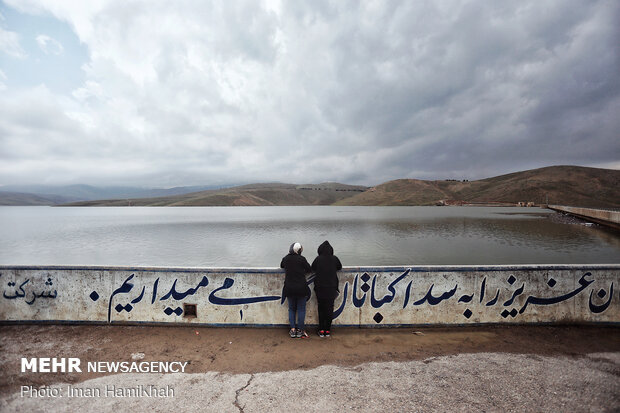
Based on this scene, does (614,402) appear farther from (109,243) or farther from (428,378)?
(109,243)

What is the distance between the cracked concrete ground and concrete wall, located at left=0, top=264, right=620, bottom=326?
1.45m

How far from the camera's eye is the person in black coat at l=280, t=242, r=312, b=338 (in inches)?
233

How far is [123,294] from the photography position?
636 cm

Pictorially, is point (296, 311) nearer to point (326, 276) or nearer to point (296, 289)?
point (296, 289)

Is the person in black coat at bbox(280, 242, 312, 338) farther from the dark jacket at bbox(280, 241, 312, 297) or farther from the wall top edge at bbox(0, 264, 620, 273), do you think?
the wall top edge at bbox(0, 264, 620, 273)

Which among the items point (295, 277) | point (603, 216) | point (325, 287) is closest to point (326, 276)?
point (325, 287)

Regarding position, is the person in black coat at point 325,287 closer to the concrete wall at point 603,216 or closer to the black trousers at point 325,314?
the black trousers at point 325,314

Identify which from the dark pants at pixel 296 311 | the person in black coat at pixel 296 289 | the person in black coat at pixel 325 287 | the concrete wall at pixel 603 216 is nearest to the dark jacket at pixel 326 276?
the person in black coat at pixel 325 287

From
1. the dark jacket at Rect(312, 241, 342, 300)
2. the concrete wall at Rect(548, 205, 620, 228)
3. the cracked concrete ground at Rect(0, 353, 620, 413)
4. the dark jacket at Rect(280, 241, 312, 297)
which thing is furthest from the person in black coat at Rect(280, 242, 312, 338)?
the concrete wall at Rect(548, 205, 620, 228)

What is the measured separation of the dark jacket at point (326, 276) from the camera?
5973mm

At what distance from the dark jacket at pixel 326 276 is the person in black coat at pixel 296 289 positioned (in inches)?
8.8

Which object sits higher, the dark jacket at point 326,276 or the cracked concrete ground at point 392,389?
the dark jacket at point 326,276

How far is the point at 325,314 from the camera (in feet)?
19.7

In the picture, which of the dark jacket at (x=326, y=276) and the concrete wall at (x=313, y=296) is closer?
the dark jacket at (x=326, y=276)
